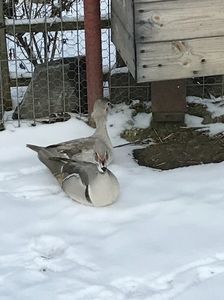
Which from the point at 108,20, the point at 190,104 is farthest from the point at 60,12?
the point at 190,104

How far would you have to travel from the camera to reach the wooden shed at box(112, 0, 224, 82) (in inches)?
172

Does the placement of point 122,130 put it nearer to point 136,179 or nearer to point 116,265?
point 136,179

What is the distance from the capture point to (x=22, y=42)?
5.73 m

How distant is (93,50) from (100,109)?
527 millimetres

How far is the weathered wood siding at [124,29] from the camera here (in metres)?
4.47

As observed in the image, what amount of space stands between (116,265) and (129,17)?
160cm

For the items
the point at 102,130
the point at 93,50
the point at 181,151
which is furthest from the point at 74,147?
the point at 93,50

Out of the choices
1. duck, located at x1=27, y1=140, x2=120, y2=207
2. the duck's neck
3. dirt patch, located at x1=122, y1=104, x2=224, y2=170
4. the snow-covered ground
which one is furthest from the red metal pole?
duck, located at x1=27, y1=140, x2=120, y2=207

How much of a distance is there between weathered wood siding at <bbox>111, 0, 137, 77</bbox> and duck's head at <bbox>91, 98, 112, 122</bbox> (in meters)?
0.32

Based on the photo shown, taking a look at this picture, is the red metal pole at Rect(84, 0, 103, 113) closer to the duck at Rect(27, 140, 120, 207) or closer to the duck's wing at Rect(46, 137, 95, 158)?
the duck's wing at Rect(46, 137, 95, 158)

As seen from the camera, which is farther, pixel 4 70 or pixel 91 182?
pixel 4 70

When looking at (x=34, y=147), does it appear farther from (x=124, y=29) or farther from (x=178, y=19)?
(x=178, y=19)

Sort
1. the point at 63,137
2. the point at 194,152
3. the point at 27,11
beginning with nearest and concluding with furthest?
1. the point at 194,152
2. the point at 63,137
3. the point at 27,11

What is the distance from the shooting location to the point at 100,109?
196 inches
